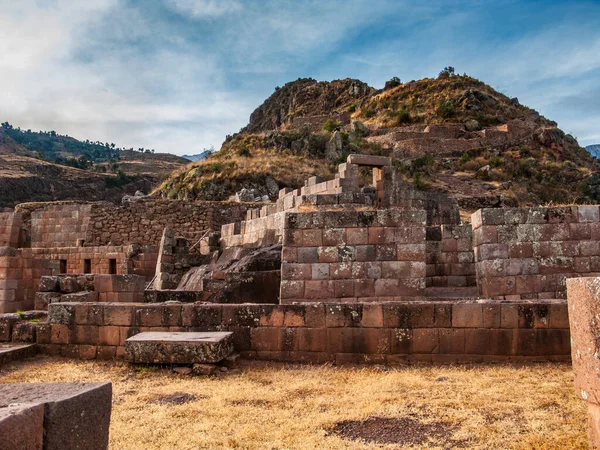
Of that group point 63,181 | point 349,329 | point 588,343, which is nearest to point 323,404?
point 349,329

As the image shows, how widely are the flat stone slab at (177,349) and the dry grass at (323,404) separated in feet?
0.65

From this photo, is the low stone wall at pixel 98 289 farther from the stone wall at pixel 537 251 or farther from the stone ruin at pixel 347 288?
the stone wall at pixel 537 251

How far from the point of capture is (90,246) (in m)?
25.0

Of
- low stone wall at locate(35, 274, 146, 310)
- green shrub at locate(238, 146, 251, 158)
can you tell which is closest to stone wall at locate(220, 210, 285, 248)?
low stone wall at locate(35, 274, 146, 310)

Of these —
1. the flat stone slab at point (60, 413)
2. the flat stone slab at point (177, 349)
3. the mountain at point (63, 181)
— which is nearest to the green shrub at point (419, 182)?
the mountain at point (63, 181)

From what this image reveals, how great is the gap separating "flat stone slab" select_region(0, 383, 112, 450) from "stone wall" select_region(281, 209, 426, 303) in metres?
7.63

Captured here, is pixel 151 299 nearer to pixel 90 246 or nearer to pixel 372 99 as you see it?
pixel 90 246

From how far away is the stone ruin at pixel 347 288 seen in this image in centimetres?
747

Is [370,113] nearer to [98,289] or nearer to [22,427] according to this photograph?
[98,289]

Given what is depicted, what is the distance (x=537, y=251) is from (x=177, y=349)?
7.10 m

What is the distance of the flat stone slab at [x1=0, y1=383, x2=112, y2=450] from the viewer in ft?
7.81

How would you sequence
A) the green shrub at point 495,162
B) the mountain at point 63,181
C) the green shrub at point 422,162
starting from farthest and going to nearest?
the mountain at point 63,181 < the green shrub at point 495,162 < the green shrub at point 422,162

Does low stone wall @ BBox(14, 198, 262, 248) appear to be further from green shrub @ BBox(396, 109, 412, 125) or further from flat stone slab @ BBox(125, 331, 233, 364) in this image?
green shrub @ BBox(396, 109, 412, 125)

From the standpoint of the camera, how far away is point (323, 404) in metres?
5.55
